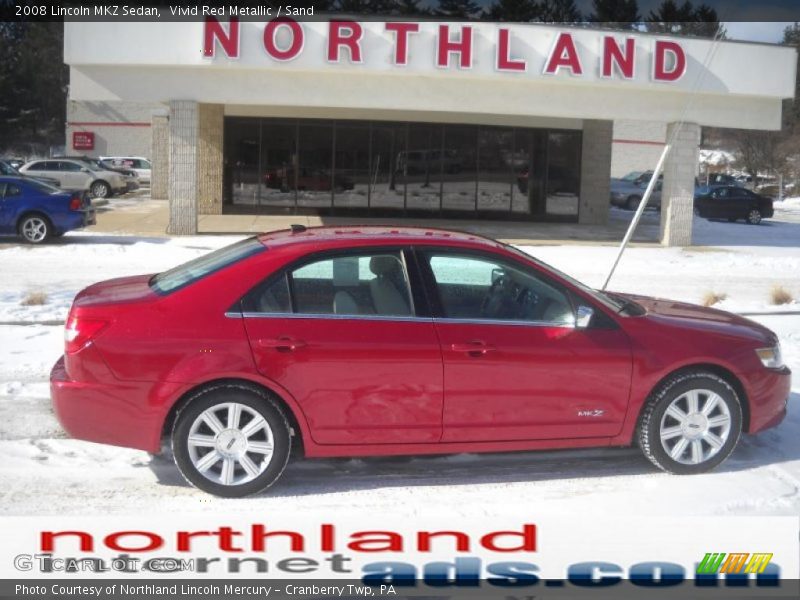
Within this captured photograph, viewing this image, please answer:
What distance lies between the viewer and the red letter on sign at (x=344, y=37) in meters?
20.1

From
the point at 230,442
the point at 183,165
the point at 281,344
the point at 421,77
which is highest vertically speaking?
the point at 421,77

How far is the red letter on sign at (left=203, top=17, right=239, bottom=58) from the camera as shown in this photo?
65.8 ft

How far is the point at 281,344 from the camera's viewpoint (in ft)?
19.4

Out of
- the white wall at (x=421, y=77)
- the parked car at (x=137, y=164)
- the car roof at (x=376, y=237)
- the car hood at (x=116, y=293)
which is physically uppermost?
the white wall at (x=421, y=77)

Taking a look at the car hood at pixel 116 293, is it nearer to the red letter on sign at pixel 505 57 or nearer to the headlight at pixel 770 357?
the headlight at pixel 770 357

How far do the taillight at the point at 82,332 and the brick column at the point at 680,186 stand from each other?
59.7 feet

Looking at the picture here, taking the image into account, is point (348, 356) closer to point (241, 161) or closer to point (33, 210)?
point (33, 210)

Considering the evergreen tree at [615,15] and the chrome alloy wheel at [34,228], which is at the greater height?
the evergreen tree at [615,15]

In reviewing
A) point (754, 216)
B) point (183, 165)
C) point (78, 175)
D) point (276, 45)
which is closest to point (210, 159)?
point (183, 165)

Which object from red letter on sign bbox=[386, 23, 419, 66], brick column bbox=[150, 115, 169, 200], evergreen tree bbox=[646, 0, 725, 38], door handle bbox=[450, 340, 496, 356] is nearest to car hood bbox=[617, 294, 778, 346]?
door handle bbox=[450, 340, 496, 356]

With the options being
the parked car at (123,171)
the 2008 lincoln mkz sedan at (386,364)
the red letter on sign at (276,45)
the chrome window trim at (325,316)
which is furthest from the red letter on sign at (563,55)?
the parked car at (123,171)

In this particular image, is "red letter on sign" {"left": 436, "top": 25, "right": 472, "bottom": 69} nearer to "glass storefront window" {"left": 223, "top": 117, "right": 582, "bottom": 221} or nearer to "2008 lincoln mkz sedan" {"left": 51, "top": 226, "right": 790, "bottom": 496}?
"glass storefront window" {"left": 223, "top": 117, "right": 582, "bottom": 221}

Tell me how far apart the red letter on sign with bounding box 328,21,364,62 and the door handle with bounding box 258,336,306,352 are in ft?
49.8

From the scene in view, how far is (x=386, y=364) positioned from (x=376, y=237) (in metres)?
0.86
